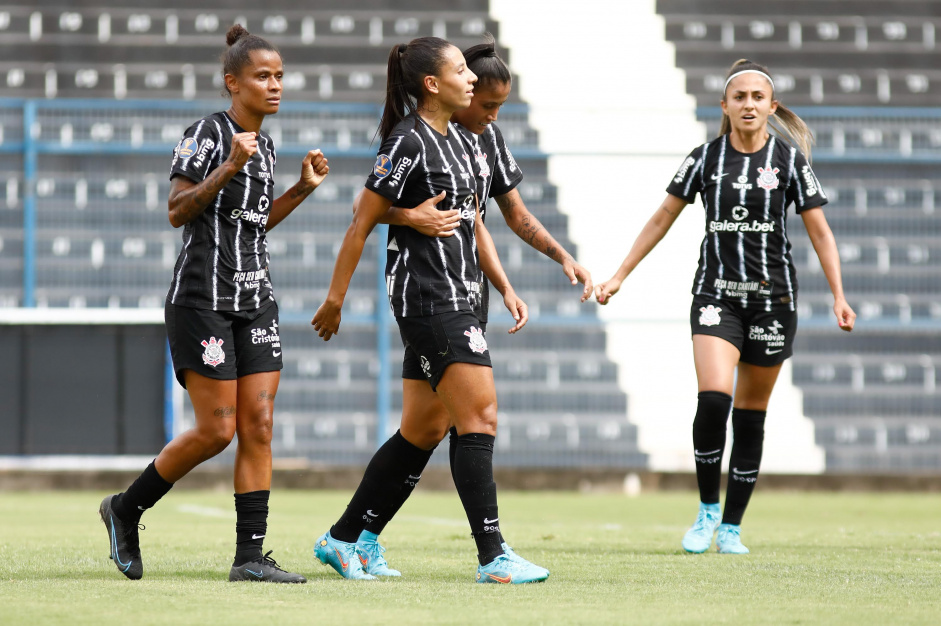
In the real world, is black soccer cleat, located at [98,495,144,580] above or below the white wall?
below

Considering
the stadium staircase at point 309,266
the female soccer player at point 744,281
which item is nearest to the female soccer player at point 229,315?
the female soccer player at point 744,281

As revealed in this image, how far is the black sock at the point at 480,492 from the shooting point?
163 inches

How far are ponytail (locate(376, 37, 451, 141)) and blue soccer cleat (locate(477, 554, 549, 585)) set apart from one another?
141 centimetres

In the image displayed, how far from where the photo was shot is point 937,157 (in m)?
12.1

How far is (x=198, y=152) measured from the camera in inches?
169

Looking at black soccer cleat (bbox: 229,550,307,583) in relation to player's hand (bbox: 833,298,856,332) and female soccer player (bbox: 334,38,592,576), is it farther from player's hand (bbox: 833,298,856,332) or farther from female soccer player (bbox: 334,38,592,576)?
player's hand (bbox: 833,298,856,332)

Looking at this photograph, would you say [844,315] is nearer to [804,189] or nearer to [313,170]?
[804,189]

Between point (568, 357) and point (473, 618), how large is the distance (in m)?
8.73

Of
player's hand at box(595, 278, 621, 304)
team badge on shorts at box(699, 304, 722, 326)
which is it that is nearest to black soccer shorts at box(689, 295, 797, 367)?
team badge on shorts at box(699, 304, 722, 326)

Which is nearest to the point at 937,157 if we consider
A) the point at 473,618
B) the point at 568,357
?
the point at 568,357

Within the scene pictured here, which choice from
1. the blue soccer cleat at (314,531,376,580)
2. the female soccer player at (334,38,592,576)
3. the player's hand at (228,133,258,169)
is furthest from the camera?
the female soccer player at (334,38,592,576)

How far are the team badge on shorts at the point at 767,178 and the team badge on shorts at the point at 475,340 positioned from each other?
1906 millimetres

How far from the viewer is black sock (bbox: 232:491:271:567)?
423 cm

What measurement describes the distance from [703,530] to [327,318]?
6.74 feet
